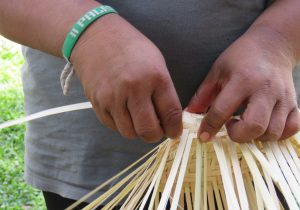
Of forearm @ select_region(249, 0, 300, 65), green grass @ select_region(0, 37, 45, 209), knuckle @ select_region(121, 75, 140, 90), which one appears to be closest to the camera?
knuckle @ select_region(121, 75, 140, 90)

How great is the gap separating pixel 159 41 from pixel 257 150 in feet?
0.86

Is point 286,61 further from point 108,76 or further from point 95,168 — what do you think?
point 95,168

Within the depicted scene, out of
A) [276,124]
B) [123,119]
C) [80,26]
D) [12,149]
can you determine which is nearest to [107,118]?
[123,119]

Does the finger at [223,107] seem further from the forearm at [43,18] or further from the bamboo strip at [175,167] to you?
the forearm at [43,18]

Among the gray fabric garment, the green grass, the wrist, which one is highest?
the wrist

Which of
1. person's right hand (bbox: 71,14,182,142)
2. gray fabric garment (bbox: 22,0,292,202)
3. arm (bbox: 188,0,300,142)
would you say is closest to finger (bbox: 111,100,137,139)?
person's right hand (bbox: 71,14,182,142)

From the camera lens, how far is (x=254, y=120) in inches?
33.1

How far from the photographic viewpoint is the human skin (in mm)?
820

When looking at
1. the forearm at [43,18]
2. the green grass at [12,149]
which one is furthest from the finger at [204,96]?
the green grass at [12,149]

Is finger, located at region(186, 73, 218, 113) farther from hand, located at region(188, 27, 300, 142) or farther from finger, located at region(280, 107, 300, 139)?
finger, located at region(280, 107, 300, 139)

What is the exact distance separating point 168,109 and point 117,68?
95mm

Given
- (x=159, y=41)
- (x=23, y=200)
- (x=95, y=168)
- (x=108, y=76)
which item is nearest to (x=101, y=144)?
(x=95, y=168)

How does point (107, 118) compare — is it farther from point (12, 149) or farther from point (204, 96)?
point (12, 149)

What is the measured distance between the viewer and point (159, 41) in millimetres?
1021
